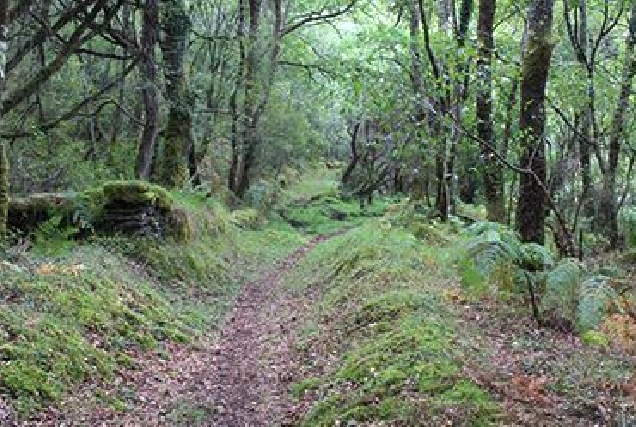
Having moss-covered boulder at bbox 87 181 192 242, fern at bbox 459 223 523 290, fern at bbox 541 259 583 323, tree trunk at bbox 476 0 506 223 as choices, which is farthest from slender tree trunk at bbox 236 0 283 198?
fern at bbox 459 223 523 290

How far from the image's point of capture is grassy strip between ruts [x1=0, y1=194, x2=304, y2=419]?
762cm

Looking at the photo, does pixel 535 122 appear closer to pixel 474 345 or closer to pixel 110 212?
pixel 474 345

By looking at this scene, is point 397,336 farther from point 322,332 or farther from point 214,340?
point 214,340

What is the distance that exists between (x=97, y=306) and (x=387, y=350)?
4.12m

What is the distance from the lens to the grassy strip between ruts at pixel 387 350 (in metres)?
6.50

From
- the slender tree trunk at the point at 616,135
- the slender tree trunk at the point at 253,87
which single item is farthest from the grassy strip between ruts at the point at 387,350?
the slender tree trunk at the point at 253,87

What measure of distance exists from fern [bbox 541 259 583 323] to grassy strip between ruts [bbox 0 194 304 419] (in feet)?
16.0

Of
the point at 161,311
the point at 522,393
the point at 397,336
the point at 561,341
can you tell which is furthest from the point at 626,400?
the point at 161,311

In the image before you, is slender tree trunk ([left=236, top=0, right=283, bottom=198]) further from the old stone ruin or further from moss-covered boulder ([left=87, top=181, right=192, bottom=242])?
moss-covered boulder ([left=87, top=181, right=192, bottom=242])

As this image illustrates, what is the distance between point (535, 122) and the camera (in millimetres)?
10055

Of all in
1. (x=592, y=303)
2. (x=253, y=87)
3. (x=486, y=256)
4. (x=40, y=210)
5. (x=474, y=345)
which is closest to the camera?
(x=592, y=303)

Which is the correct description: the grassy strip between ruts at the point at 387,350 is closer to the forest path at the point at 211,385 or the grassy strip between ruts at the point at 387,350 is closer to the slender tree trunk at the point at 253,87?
the forest path at the point at 211,385

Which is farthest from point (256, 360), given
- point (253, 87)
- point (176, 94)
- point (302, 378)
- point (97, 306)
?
point (253, 87)

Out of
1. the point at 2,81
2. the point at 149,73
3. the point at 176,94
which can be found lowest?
the point at 2,81
